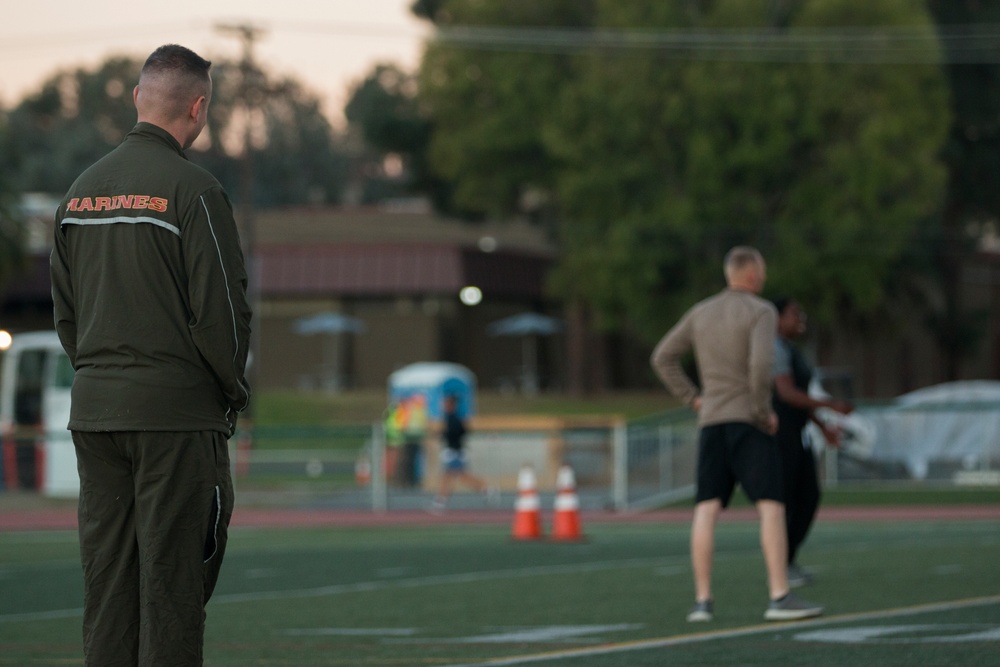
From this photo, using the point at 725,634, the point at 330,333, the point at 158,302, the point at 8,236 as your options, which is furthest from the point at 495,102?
the point at 158,302

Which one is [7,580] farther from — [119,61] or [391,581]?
[119,61]

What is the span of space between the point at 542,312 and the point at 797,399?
1885 inches

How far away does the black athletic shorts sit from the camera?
8945mm

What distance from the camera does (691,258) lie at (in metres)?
41.9

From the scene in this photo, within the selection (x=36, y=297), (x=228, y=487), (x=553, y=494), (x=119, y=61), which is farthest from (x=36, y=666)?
(x=119, y=61)

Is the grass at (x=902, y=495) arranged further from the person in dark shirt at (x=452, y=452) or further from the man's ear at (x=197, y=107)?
the man's ear at (x=197, y=107)

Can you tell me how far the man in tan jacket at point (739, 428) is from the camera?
8891 millimetres

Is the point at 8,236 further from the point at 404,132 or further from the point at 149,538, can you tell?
the point at 149,538

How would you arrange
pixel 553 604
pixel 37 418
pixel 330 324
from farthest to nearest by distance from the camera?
pixel 330 324, pixel 37 418, pixel 553 604

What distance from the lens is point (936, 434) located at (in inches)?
939

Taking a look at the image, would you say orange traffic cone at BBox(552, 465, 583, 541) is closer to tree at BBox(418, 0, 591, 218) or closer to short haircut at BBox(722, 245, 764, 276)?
short haircut at BBox(722, 245, 764, 276)

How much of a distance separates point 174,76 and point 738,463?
4979mm

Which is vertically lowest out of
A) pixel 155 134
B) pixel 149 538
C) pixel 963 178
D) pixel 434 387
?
pixel 149 538

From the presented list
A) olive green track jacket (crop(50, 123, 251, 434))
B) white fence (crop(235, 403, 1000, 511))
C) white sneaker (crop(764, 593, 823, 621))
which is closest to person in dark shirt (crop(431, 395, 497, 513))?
white fence (crop(235, 403, 1000, 511))
